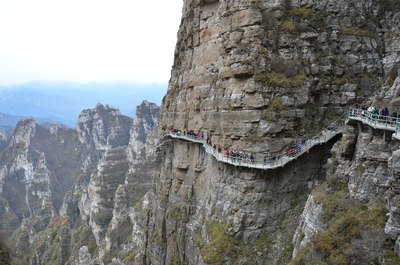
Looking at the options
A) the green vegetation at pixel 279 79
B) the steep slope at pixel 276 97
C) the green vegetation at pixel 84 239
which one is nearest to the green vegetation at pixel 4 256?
the steep slope at pixel 276 97

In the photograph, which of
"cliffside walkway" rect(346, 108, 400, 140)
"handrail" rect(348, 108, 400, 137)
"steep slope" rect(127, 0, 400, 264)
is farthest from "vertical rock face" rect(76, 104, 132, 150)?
"handrail" rect(348, 108, 400, 137)

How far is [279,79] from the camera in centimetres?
3781

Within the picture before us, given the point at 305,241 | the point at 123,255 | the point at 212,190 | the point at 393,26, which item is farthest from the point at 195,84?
the point at 123,255

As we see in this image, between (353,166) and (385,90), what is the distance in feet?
23.5

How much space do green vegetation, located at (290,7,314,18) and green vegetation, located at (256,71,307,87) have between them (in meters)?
6.44

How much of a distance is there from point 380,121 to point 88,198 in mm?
112337

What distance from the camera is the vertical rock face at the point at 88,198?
9734cm

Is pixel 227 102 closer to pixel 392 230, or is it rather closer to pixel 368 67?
pixel 368 67

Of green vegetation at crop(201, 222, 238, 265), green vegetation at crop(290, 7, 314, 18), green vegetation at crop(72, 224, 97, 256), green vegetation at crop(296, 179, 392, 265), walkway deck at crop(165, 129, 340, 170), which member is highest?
green vegetation at crop(290, 7, 314, 18)

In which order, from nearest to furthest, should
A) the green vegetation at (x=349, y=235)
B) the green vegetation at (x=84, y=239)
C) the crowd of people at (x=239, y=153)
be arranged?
the green vegetation at (x=349, y=235)
the crowd of people at (x=239, y=153)
the green vegetation at (x=84, y=239)

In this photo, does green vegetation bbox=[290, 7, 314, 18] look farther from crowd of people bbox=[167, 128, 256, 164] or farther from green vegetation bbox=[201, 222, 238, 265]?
green vegetation bbox=[201, 222, 238, 265]

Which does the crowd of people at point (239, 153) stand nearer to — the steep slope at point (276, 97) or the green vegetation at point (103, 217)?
the steep slope at point (276, 97)

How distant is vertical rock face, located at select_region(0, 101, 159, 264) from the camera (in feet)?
319

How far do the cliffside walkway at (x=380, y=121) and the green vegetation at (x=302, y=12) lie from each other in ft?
46.4
